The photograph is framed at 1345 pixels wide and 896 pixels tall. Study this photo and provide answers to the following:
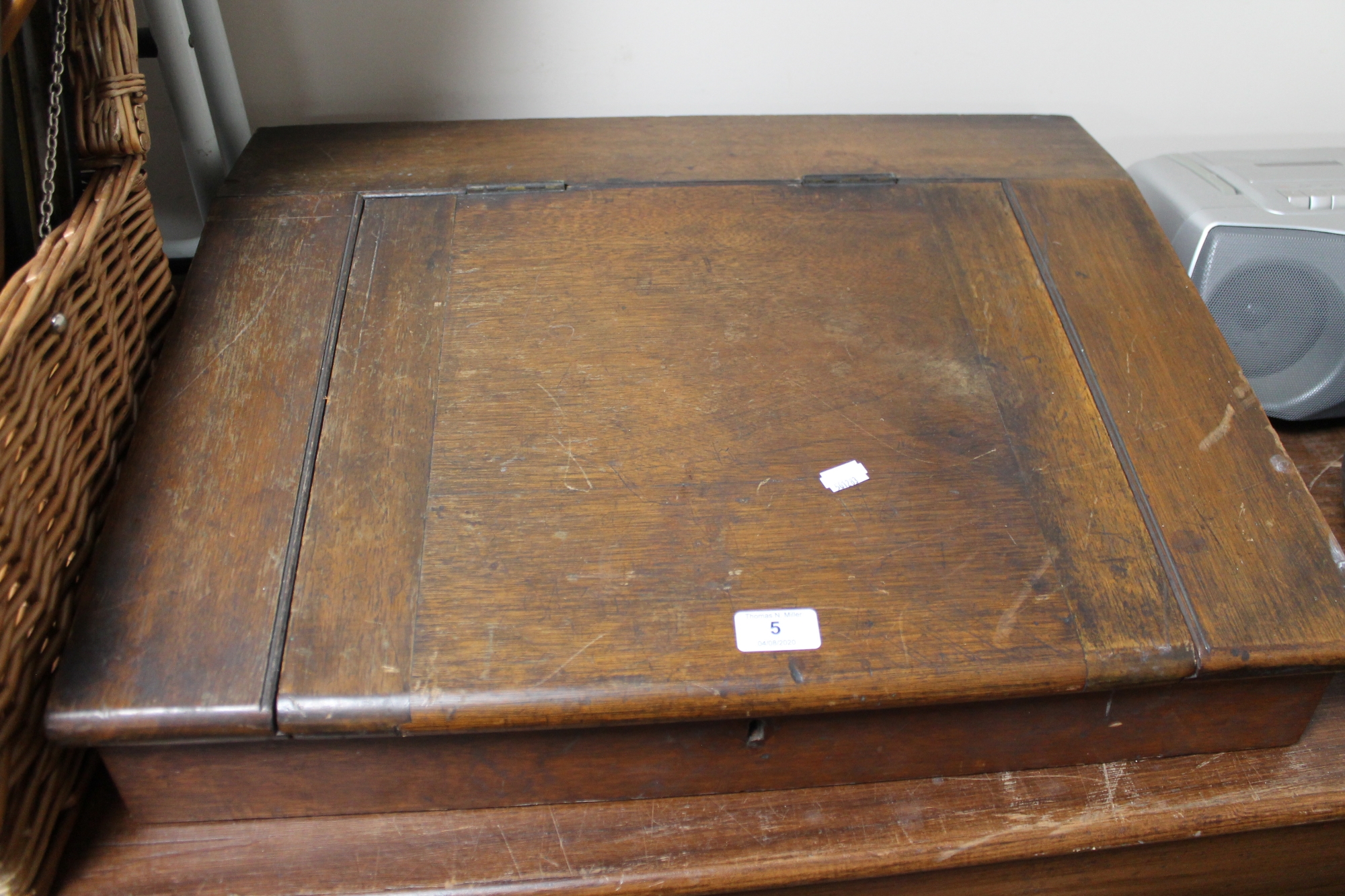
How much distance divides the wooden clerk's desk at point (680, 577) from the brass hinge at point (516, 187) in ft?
0.11

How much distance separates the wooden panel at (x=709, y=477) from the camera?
2.32 ft

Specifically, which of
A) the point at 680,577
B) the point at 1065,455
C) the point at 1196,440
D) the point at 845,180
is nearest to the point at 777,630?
the point at 680,577

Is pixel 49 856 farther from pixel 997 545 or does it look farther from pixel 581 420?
pixel 997 545

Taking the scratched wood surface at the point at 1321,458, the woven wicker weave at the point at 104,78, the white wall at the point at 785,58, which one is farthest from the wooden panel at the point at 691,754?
the white wall at the point at 785,58

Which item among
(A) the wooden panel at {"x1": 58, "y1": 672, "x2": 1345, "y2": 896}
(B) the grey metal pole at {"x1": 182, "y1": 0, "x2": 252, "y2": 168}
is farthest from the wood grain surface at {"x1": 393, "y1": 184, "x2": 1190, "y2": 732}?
(B) the grey metal pole at {"x1": 182, "y1": 0, "x2": 252, "y2": 168}

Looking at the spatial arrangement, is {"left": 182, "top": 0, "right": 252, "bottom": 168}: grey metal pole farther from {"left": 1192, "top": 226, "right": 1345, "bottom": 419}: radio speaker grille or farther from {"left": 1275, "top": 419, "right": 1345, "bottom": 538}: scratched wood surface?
{"left": 1275, "top": 419, "right": 1345, "bottom": 538}: scratched wood surface

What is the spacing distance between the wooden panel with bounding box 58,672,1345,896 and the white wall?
0.86 meters

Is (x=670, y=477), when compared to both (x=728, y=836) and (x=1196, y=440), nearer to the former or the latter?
(x=728, y=836)

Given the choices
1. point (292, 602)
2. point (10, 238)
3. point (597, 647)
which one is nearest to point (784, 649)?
point (597, 647)

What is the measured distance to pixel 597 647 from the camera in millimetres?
708

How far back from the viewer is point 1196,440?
0.86 meters

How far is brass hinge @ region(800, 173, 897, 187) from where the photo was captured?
104 centimetres

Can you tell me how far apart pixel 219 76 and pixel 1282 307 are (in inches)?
48.1

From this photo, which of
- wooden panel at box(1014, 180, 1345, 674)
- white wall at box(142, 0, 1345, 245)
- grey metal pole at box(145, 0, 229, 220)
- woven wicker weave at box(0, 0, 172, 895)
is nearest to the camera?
woven wicker weave at box(0, 0, 172, 895)
